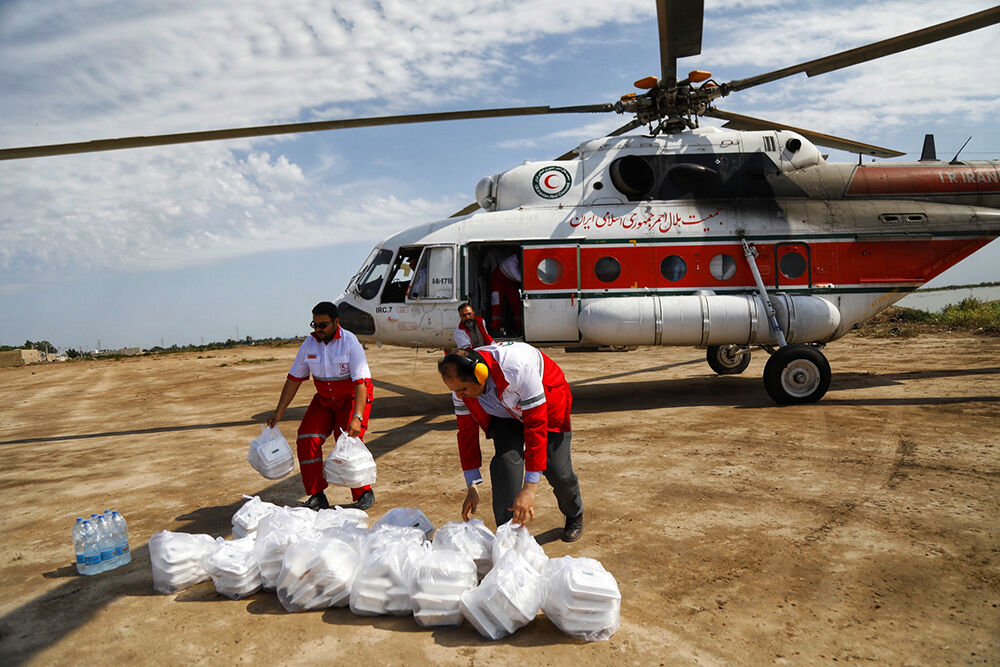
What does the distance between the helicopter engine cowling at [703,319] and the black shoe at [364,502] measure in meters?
5.06

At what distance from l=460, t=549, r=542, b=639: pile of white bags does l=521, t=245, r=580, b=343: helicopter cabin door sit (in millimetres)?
6660

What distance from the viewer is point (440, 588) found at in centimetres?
325

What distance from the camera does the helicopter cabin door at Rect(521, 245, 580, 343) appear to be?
966 centimetres

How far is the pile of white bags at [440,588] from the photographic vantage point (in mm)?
3229

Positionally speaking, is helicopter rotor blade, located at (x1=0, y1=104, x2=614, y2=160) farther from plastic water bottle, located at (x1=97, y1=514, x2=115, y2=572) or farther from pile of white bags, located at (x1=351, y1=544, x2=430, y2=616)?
pile of white bags, located at (x1=351, y1=544, x2=430, y2=616)

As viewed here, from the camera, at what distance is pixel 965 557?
148 inches

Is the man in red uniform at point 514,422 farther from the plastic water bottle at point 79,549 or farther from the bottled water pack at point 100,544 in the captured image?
the plastic water bottle at point 79,549

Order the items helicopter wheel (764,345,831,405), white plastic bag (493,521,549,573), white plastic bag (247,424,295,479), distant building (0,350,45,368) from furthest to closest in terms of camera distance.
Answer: distant building (0,350,45,368)
helicopter wheel (764,345,831,405)
white plastic bag (247,424,295,479)
white plastic bag (493,521,549,573)

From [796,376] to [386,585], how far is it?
739cm

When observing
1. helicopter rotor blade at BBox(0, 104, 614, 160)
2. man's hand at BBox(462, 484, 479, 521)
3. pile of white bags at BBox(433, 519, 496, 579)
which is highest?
helicopter rotor blade at BBox(0, 104, 614, 160)

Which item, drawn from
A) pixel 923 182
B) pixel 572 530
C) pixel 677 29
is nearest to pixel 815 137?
pixel 923 182

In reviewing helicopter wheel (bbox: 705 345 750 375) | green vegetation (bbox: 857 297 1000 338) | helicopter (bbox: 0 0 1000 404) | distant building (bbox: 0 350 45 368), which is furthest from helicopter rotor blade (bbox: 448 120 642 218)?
distant building (bbox: 0 350 45 368)

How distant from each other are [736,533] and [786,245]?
6617 millimetres

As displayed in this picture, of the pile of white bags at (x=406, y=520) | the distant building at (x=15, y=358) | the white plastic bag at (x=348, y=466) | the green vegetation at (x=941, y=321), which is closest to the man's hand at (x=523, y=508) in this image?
the pile of white bags at (x=406, y=520)
